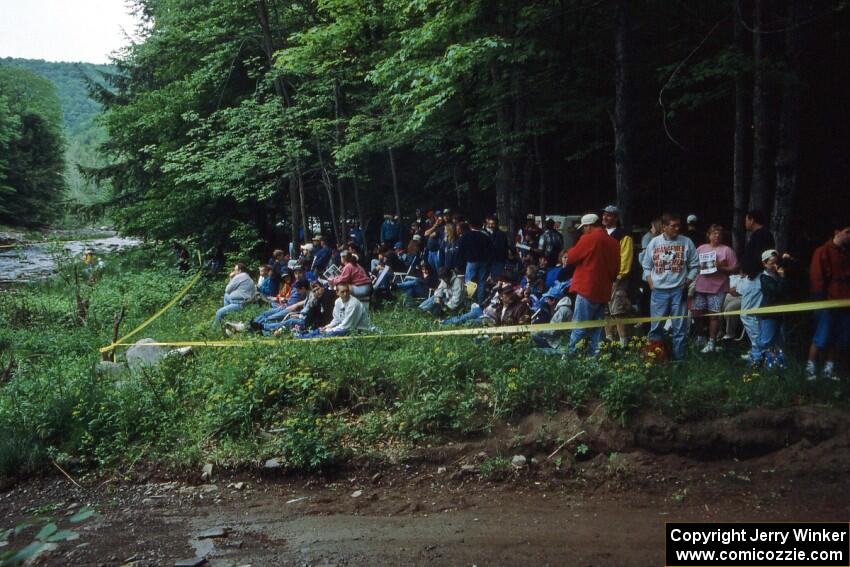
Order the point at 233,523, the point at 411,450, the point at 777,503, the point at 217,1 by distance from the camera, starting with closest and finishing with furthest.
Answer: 1. the point at 777,503
2. the point at 233,523
3. the point at 411,450
4. the point at 217,1

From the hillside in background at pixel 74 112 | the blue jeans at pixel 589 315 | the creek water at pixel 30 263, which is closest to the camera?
the blue jeans at pixel 589 315

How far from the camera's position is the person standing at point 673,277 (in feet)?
27.0

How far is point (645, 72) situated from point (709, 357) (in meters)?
8.39

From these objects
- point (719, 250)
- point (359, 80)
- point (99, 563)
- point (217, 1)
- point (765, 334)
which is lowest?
point (99, 563)

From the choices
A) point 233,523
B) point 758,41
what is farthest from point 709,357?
point 233,523

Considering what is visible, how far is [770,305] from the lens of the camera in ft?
26.3

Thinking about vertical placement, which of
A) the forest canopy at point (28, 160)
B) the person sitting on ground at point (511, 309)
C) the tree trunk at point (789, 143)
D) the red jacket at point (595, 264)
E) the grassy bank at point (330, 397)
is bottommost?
the grassy bank at point (330, 397)

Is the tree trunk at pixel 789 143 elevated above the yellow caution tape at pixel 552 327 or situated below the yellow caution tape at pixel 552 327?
above

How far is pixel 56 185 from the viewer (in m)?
53.1

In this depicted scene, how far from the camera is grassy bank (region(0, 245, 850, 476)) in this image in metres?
7.29

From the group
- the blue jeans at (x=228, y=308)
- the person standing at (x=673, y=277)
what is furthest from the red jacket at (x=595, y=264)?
the blue jeans at (x=228, y=308)

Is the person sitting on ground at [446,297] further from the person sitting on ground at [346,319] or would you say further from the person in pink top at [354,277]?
the person sitting on ground at [346,319]

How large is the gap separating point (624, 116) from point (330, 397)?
6352mm

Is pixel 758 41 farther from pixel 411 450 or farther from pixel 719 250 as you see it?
pixel 411 450
